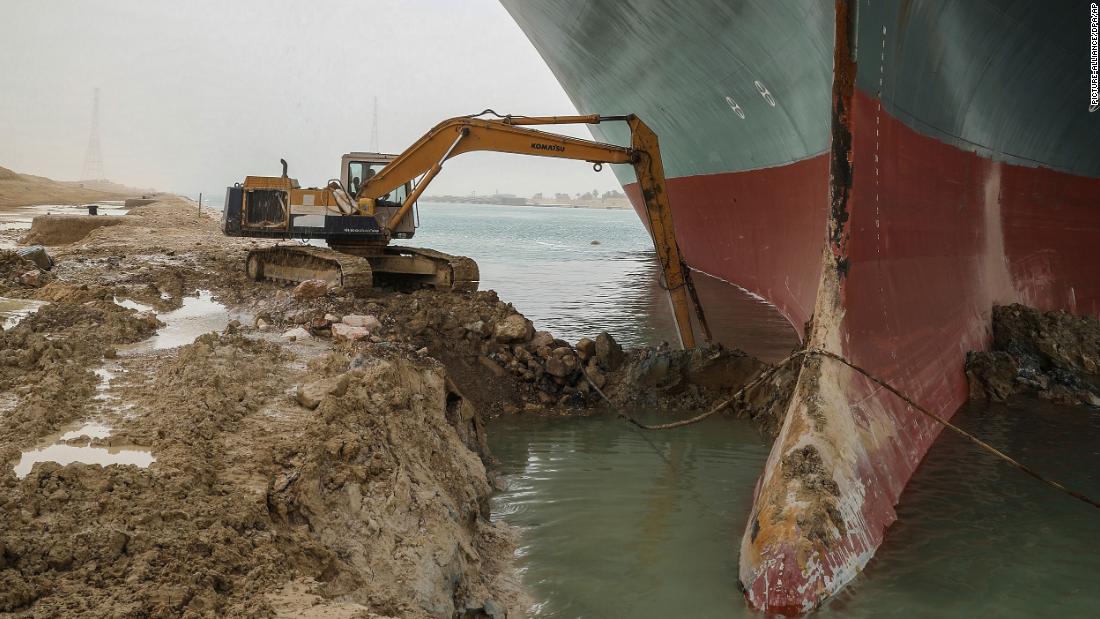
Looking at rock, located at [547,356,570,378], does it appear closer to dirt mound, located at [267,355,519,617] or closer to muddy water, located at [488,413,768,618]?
muddy water, located at [488,413,768,618]

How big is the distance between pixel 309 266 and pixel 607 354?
406 cm

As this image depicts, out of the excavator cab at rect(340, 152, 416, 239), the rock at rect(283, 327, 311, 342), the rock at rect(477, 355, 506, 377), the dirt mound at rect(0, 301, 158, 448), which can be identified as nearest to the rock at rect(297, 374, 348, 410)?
the dirt mound at rect(0, 301, 158, 448)

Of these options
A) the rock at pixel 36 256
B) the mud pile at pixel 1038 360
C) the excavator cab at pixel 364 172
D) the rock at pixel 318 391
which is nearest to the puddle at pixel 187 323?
the rock at pixel 318 391

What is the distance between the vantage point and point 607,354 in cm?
815

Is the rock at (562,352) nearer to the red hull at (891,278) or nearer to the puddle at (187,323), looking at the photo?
the red hull at (891,278)

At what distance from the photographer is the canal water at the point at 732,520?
161 inches

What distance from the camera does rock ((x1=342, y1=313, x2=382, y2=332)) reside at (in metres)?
7.23

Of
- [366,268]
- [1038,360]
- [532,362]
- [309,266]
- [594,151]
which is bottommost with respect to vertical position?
[532,362]

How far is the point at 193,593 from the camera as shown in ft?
8.48

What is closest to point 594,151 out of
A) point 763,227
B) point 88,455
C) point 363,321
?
point 363,321

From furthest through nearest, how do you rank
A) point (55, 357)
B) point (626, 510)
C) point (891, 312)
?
point (891, 312), point (626, 510), point (55, 357)

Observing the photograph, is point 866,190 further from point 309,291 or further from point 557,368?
point 309,291

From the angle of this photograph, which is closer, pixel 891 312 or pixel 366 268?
pixel 891 312

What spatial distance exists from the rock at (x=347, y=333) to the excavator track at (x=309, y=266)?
6.75 ft
